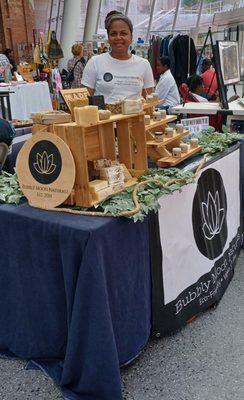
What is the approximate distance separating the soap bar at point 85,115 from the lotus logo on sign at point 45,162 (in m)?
0.13

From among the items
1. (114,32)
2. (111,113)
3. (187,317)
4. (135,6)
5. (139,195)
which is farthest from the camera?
(135,6)

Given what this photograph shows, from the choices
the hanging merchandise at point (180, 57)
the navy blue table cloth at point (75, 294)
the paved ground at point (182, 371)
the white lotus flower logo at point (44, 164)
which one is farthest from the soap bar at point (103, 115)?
the hanging merchandise at point (180, 57)

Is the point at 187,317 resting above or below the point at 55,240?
below

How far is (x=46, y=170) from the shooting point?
1444 millimetres

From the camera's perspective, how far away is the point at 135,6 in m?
12.6

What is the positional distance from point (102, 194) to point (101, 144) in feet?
0.78

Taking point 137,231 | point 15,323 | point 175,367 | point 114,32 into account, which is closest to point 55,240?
point 137,231

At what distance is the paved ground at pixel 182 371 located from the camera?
1.52m

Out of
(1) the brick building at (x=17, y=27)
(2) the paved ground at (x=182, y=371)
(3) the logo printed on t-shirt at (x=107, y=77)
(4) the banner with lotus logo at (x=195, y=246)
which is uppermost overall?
(1) the brick building at (x=17, y=27)

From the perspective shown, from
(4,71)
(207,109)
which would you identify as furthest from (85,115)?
(4,71)

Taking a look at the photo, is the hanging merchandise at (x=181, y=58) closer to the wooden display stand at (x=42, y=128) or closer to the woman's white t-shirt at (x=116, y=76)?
the woman's white t-shirt at (x=116, y=76)

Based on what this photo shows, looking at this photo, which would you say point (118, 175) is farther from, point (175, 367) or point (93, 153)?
point (175, 367)

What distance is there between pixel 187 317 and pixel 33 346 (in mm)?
692

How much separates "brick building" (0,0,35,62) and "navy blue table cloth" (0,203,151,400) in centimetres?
1386
